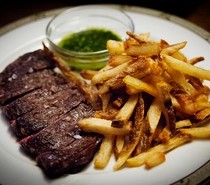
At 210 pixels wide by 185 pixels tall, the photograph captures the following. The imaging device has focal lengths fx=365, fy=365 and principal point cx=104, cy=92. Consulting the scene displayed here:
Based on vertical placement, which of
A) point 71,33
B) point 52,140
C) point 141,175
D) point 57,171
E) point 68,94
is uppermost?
point 71,33

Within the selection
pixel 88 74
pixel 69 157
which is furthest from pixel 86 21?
pixel 69 157

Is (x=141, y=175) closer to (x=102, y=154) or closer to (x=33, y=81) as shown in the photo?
(x=102, y=154)

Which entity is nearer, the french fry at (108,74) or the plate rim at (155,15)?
the french fry at (108,74)

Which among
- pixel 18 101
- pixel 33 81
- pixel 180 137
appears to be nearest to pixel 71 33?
pixel 33 81

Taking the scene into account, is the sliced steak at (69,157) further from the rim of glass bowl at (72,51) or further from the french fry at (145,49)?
the rim of glass bowl at (72,51)

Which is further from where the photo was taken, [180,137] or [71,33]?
[71,33]

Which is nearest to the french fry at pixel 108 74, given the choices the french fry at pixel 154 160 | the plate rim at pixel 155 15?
the french fry at pixel 154 160

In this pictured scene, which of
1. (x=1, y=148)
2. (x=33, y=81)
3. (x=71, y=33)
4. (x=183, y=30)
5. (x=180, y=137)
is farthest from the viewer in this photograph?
(x=71, y=33)
